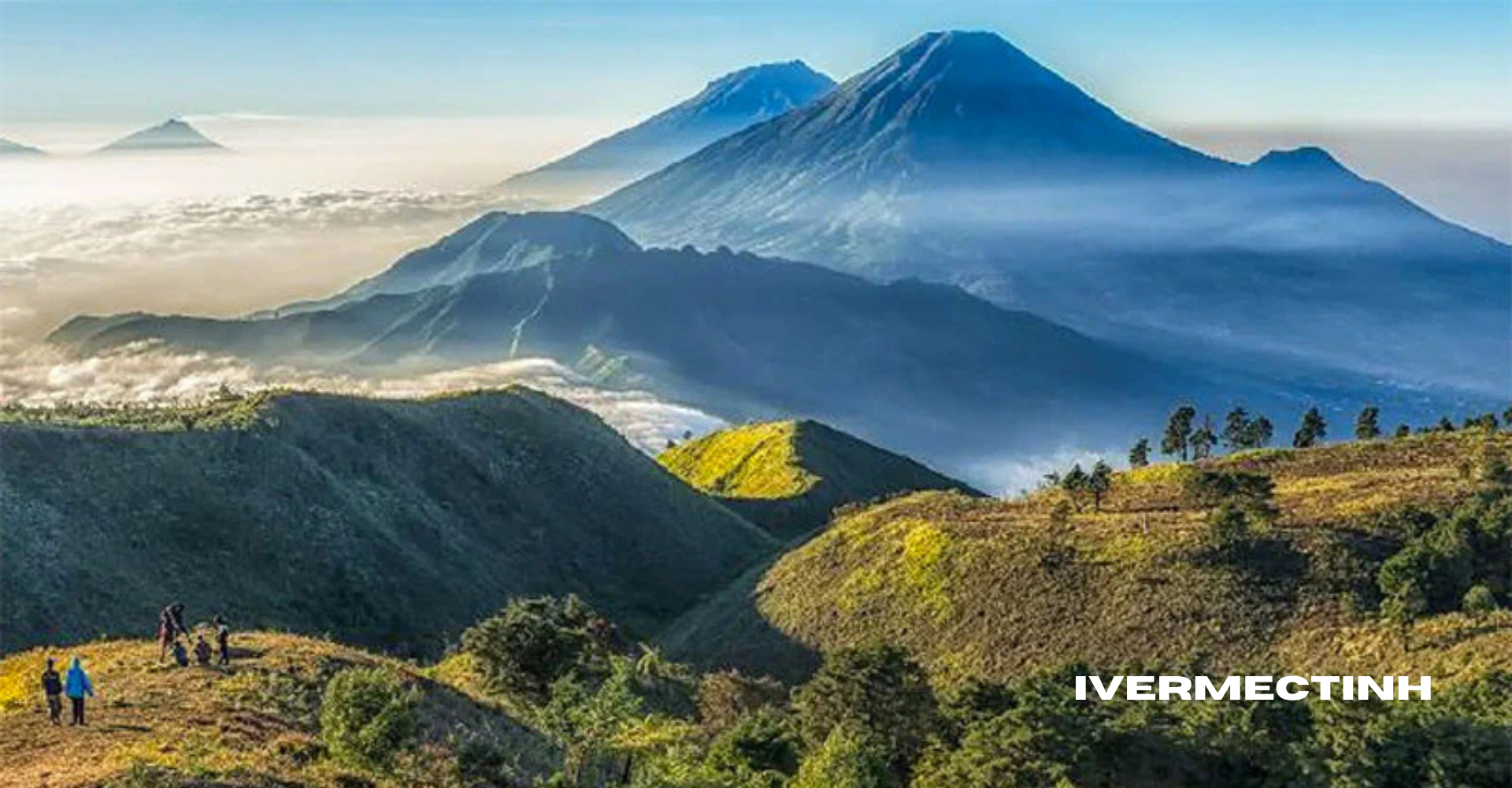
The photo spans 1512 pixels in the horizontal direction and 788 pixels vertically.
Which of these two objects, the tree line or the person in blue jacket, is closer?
the person in blue jacket

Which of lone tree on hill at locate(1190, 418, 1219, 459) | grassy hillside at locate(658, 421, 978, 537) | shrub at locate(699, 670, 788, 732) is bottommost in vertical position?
grassy hillside at locate(658, 421, 978, 537)

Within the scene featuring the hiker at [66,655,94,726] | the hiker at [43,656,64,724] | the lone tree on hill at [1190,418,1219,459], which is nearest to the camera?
the hiker at [66,655,94,726]

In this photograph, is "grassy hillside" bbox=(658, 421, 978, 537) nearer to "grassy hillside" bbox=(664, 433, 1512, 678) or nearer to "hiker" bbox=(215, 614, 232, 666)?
"grassy hillside" bbox=(664, 433, 1512, 678)

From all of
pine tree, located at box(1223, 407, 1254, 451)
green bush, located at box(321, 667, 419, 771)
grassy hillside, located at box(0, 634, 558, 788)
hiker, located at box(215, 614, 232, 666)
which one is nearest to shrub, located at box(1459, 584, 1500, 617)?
grassy hillside, located at box(0, 634, 558, 788)

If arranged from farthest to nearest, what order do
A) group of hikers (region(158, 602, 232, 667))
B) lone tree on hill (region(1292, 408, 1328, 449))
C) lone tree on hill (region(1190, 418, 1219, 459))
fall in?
lone tree on hill (region(1190, 418, 1219, 459)), lone tree on hill (region(1292, 408, 1328, 449)), group of hikers (region(158, 602, 232, 667))

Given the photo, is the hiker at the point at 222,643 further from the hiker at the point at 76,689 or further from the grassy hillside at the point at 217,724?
the hiker at the point at 76,689

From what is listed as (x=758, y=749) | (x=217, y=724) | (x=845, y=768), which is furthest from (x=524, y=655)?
(x=845, y=768)

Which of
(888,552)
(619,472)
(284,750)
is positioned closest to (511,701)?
(284,750)
